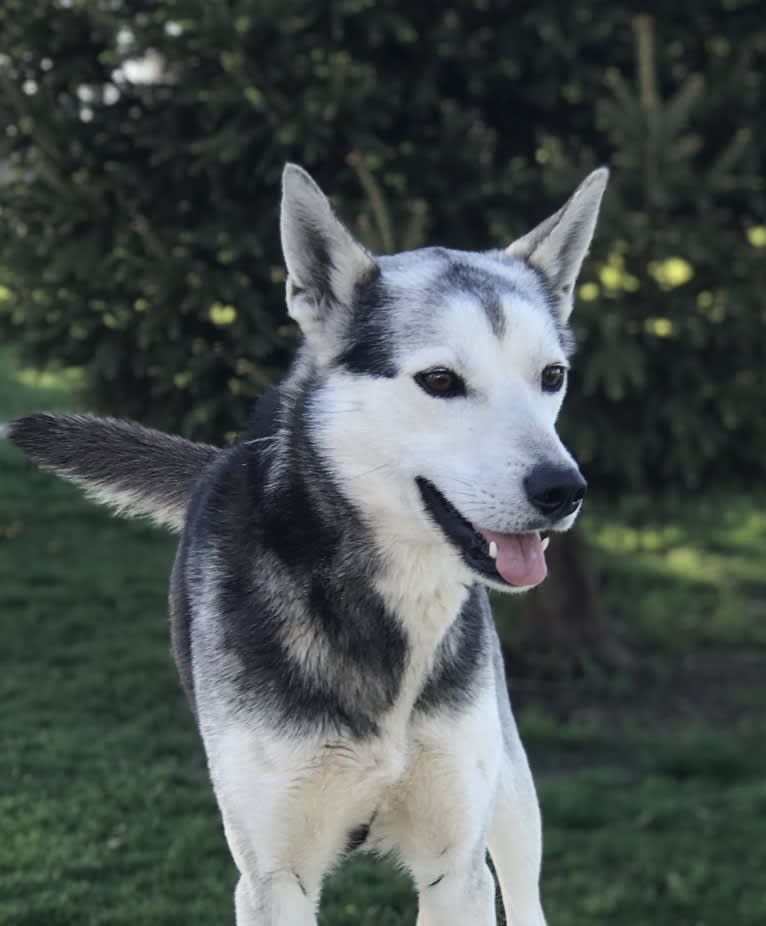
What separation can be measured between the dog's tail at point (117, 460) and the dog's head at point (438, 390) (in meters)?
0.79

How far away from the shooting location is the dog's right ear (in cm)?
336

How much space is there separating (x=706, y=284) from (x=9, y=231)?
357 centimetres

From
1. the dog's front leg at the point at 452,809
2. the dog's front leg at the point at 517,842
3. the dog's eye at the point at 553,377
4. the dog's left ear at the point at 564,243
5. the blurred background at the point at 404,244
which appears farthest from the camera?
the blurred background at the point at 404,244

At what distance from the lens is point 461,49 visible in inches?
268

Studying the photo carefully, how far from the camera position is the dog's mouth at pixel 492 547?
10.2 ft

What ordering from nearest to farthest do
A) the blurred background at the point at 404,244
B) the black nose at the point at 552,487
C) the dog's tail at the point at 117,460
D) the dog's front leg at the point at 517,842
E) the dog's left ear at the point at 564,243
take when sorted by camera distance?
1. the black nose at the point at 552,487
2. the dog's left ear at the point at 564,243
3. the dog's front leg at the point at 517,842
4. the dog's tail at the point at 117,460
5. the blurred background at the point at 404,244

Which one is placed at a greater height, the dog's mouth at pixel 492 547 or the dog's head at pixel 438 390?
the dog's head at pixel 438 390

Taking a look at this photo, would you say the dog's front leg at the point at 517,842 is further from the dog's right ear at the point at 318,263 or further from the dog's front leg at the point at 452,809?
the dog's right ear at the point at 318,263

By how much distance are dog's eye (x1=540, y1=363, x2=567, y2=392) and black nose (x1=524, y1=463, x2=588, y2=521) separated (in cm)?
40

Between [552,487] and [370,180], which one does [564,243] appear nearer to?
[552,487]

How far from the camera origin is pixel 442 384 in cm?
316

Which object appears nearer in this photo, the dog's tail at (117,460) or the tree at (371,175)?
the dog's tail at (117,460)

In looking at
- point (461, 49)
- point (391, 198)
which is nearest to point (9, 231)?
point (391, 198)

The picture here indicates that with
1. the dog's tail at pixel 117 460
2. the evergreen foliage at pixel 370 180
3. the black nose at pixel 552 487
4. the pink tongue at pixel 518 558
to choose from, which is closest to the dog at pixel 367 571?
the pink tongue at pixel 518 558
